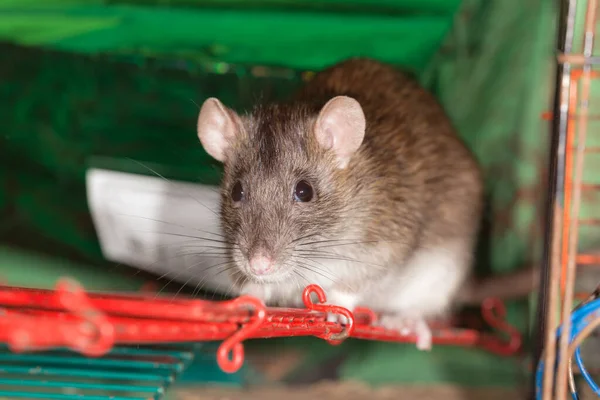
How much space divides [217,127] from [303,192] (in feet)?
1.23

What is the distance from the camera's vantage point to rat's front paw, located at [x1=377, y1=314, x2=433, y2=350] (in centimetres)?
227

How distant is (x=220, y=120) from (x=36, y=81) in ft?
4.50

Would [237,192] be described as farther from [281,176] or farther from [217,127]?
[217,127]

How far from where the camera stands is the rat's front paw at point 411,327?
2270 mm

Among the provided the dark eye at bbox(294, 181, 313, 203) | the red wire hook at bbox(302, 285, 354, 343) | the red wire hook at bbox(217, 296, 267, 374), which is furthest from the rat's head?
the red wire hook at bbox(217, 296, 267, 374)

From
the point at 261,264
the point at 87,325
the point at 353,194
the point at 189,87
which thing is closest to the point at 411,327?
the point at 353,194

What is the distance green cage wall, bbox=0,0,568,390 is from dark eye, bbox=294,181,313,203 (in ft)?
3.26

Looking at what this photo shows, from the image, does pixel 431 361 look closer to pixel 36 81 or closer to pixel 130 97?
pixel 130 97

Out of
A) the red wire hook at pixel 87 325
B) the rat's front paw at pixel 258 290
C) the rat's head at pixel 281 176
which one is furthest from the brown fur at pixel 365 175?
the red wire hook at pixel 87 325

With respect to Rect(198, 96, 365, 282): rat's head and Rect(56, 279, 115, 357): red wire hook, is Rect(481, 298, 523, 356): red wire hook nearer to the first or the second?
Rect(198, 96, 365, 282): rat's head

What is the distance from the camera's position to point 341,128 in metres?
1.85

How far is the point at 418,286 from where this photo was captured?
7.94 feet

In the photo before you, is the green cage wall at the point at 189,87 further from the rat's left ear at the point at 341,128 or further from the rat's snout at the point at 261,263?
the rat's snout at the point at 261,263

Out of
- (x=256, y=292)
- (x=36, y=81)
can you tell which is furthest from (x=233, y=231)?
(x=36, y=81)
